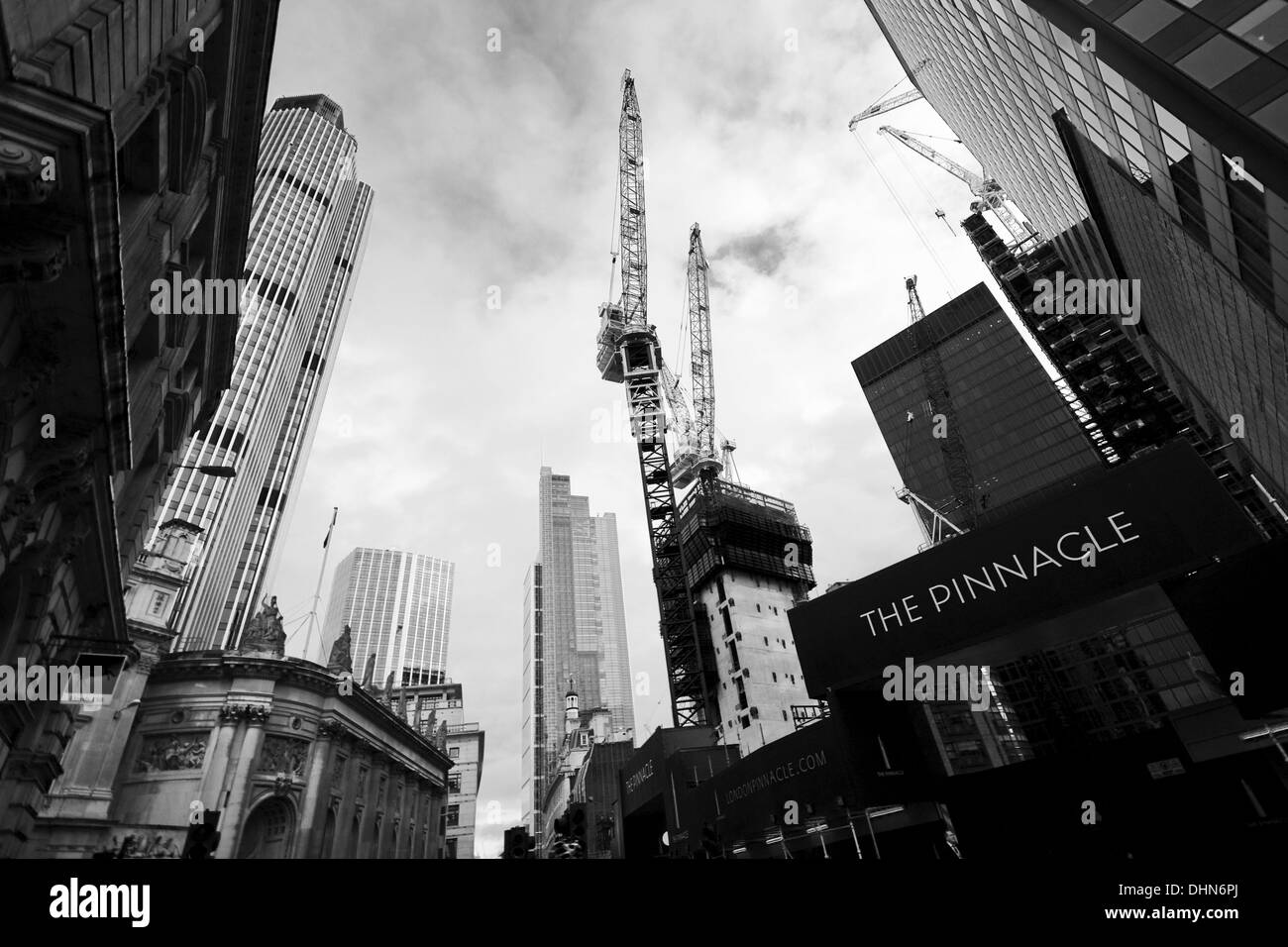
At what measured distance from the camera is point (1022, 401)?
118 metres

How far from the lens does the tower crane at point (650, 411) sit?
80.4 m

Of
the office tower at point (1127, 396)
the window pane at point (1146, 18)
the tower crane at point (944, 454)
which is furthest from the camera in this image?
the tower crane at point (944, 454)

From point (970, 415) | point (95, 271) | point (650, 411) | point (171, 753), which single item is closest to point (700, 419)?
point (650, 411)

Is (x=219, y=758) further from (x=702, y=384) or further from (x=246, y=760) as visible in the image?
(x=702, y=384)

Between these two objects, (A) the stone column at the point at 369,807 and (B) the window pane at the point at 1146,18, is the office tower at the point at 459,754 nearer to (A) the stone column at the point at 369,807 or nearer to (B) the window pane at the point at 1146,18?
(A) the stone column at the point at 369,807

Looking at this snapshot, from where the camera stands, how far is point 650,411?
8550 centimetres

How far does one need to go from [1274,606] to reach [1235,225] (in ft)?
40.0

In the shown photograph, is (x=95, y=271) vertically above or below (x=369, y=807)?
below

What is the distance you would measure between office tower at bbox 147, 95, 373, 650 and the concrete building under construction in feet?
216

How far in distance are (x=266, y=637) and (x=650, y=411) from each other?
50953 millimetres

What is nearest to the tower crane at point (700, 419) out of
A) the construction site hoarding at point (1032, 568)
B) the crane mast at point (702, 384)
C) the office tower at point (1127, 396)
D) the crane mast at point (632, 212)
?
the crane mast at point (702, 384)

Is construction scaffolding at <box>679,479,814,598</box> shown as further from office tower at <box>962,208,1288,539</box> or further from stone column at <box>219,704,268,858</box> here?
stone column at <box>219,704,268,858</box>

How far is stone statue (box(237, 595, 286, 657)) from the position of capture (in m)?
49.6

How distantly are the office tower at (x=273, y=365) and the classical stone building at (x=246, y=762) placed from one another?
120 ft
